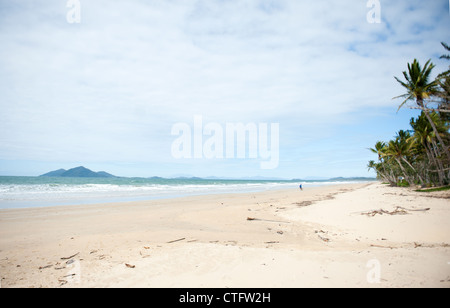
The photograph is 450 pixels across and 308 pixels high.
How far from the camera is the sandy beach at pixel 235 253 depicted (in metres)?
3.88

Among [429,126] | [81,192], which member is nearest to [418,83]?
[429,126]

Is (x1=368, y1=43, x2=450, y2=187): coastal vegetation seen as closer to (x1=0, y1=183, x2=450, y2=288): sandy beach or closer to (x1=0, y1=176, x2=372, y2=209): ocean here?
(x1=0, y1=183, x2=450, y2=288): sandy beach

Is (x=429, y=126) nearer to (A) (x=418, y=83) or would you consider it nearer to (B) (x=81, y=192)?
(A) (x=418, y=83)

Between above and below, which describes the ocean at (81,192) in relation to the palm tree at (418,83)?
below

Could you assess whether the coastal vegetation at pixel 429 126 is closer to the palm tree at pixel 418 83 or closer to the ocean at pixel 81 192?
the palm tree at pixel 418 83

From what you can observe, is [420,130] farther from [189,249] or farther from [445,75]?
[189,249]

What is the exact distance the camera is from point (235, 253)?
5293mm

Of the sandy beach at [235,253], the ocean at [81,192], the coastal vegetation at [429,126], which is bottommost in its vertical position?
the ocean at [81,192]

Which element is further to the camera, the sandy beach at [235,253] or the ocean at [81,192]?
the ocean at [81,192]

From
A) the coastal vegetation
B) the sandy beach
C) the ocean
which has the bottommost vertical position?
the ocean

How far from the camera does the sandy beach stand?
153 inches

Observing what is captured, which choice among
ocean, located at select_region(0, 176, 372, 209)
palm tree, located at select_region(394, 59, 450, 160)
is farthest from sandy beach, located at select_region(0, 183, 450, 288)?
palm tree, located at select_region(394, 59, 450, 160)

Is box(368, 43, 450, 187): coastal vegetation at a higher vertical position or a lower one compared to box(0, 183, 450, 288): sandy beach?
higher

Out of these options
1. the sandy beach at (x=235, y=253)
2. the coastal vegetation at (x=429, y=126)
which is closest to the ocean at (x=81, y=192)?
the sandy beach at (x=235, y=253)
